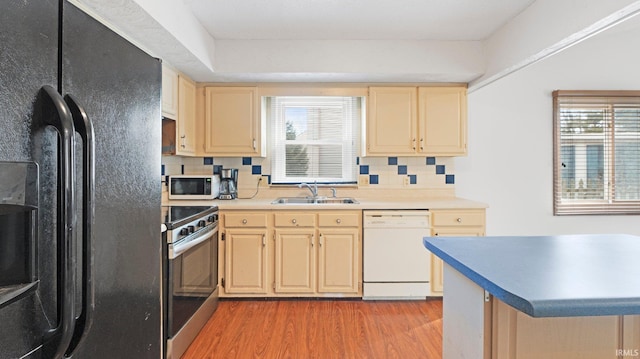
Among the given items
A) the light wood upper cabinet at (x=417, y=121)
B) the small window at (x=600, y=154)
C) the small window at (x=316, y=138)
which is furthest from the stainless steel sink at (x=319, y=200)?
the small window at (x=600, y=154)

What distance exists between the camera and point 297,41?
3.02 metres

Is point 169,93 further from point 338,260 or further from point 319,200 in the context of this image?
point 338,260

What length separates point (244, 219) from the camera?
2926mm

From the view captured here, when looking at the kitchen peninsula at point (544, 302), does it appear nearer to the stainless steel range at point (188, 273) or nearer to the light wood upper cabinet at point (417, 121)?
the stainless steel range at point (188, 273)

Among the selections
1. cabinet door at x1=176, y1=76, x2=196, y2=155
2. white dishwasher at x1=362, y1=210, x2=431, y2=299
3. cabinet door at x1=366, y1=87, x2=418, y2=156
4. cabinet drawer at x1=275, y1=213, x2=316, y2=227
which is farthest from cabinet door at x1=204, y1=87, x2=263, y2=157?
white dishwasher at x1=362, y1=210, x2=431, y2=299

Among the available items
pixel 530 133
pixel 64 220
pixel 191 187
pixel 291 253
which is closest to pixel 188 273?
pixel 291 253

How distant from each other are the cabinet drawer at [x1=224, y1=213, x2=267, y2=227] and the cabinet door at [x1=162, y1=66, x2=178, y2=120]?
97 centimetres

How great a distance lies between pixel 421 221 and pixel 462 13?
1.71 metres

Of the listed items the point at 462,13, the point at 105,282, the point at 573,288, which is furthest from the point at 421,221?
the point at 105,282

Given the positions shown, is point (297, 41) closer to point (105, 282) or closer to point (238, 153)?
point (238, 153)

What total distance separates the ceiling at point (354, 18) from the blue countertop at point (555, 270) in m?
1.83

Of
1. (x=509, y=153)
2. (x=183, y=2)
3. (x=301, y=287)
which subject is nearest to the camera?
(x=183, y=2)

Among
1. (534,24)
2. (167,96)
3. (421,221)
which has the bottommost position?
(421,221)

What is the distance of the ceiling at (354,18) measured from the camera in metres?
2.42
